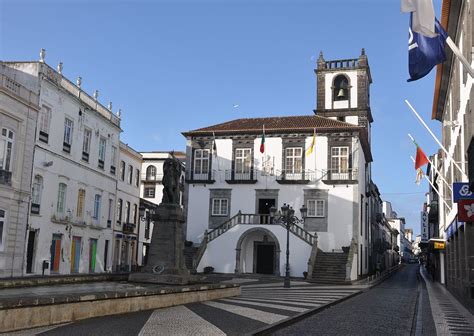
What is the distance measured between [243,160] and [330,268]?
11.4 m

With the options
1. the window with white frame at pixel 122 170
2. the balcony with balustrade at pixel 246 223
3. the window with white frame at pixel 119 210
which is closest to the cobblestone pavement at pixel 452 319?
the balcony with balustrade at pixel 246 223

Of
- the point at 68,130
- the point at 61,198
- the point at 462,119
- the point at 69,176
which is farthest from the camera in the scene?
the point at 68,130

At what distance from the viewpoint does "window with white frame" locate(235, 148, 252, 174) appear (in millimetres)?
39594

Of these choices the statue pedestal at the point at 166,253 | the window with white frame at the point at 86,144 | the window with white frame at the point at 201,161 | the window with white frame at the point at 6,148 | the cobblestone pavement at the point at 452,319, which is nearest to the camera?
the cobblestone pavement at the point at 452,319

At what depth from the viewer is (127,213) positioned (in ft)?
137

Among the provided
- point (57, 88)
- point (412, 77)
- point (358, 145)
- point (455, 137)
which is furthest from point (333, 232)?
point (412, 77)

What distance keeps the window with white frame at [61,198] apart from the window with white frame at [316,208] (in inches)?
675

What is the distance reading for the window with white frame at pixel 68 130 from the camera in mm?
31000

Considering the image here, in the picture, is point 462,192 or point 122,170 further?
point 122,170

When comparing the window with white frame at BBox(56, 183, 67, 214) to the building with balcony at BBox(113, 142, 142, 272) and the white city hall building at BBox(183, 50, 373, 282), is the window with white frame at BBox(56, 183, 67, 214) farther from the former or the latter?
the white city hall building at BBox(183, 50, 373, 282)

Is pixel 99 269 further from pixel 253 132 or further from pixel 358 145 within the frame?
pixel 358 145

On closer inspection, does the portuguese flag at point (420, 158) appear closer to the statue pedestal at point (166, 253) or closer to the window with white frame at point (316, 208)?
the statue pedestal at point (166, 253)

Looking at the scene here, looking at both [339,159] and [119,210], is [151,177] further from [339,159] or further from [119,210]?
[339,159]

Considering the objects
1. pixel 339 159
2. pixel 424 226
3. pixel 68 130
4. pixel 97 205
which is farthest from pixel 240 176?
pixel 424 226
